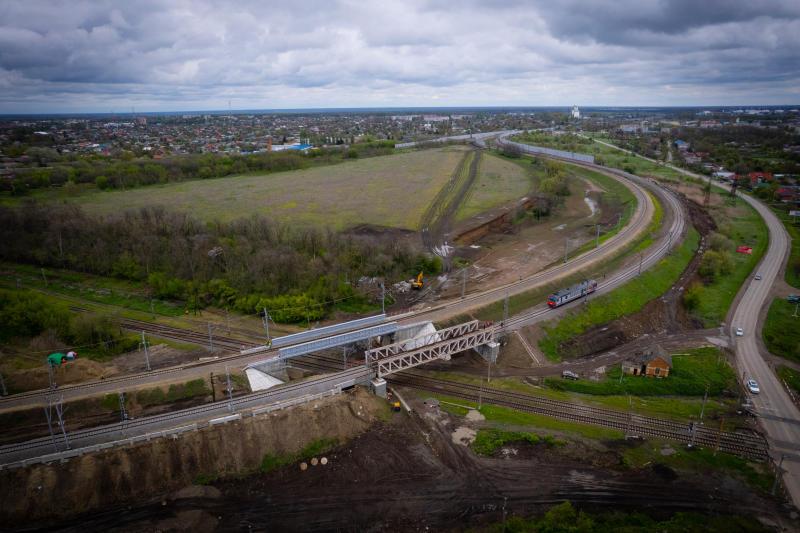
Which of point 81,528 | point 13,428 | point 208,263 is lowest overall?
point 81,528


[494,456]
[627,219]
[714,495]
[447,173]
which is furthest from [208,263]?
[447,173]

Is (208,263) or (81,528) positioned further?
(208,263)


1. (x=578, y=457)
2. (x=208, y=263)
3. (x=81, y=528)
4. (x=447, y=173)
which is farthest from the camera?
(x=447, y=173)

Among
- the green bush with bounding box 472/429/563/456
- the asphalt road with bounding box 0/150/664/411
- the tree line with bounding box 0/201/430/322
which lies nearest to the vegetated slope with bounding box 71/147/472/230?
the tree line with bounding box 0/201/430/322

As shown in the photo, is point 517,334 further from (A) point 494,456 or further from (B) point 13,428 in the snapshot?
(B) point 13,428

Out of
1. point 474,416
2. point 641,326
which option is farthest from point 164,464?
point 641,326

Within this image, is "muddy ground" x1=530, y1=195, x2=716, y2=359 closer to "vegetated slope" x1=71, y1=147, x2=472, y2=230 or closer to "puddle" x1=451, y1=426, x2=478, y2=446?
"puddle" x1=451, y1=426, x2=478, y2=446
